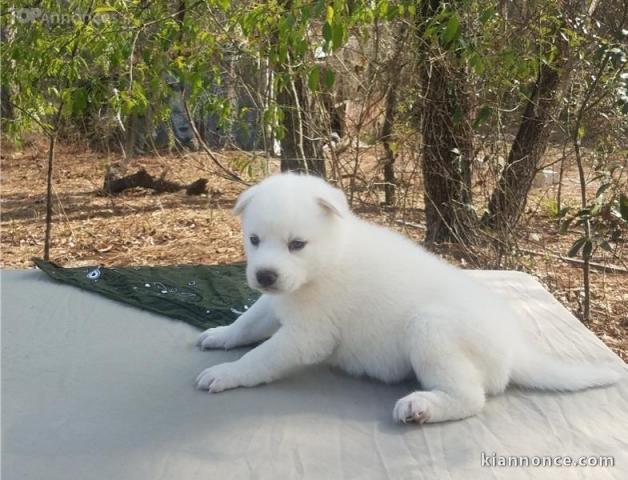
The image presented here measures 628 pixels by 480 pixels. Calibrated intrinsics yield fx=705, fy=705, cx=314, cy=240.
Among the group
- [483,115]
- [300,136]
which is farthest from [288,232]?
[300,136]

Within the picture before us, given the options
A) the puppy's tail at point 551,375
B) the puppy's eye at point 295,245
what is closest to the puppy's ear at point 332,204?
the puppy's eye at point 295,245

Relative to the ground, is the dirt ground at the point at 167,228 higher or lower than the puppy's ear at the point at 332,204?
lower

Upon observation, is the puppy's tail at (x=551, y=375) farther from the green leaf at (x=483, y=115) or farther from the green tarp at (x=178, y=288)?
the green leaf at (x=483, y=115)

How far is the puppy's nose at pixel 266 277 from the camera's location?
234 centimetres

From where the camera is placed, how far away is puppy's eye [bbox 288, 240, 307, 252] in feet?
8.03

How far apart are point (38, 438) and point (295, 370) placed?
0.93 m

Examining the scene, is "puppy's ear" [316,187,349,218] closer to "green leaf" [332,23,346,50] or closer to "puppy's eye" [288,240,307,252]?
"puppy's eye" [288,240,307,252]

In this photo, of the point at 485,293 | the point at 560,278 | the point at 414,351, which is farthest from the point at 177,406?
the point at 560,278

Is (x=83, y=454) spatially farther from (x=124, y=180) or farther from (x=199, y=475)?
(x=124, y=180)

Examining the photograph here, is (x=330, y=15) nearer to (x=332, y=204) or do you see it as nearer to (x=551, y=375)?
(x=332, y=204)

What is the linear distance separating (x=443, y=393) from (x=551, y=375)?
54cm

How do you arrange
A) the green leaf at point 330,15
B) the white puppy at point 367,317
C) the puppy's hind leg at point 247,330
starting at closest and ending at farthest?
the white puppy at point 367,317 → the puppy's hind leg at point 247,330 → the green leaf at point 330,15

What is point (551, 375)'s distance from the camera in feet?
8.51

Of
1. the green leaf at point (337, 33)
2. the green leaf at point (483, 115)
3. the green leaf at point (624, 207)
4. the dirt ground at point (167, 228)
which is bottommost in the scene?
the dirt ground at point (167, 228)
